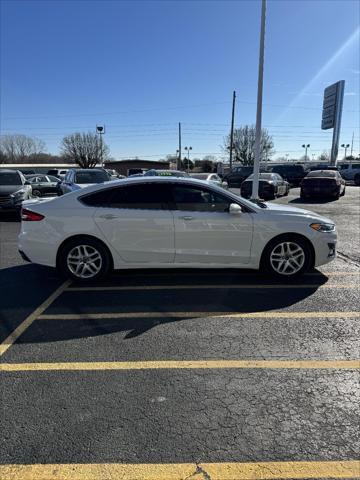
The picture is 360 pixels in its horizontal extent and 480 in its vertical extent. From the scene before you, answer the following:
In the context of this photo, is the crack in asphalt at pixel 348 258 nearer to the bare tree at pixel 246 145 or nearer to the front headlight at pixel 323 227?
the front headlight at pixel 323 227

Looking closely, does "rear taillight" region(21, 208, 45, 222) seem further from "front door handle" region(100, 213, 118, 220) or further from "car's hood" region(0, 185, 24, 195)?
"car's hood" region(0, 185, 24, 195)

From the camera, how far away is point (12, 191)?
13438 millimetres

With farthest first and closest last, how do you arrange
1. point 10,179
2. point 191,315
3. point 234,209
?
point 10,179 → point 234,209 → point 191,315

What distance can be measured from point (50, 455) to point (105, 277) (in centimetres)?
356

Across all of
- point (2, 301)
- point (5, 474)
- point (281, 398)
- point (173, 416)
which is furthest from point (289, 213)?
point (5, 474)

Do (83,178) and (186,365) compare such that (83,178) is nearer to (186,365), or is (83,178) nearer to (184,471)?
(186,365)

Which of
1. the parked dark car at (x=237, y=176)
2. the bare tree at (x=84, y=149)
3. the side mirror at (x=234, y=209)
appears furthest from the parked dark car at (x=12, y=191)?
the bare tree at (x=84, y=149)

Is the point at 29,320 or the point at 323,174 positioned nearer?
the point at 29,320

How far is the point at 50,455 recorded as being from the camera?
2.31 m

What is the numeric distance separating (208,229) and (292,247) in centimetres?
131

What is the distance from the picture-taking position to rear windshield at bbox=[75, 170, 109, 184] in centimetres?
1264

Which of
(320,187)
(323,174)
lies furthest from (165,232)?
(323,174)

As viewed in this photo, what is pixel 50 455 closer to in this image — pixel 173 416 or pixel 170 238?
pixel 173 416

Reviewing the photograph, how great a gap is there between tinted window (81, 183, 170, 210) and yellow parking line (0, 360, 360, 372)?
2.71 m
